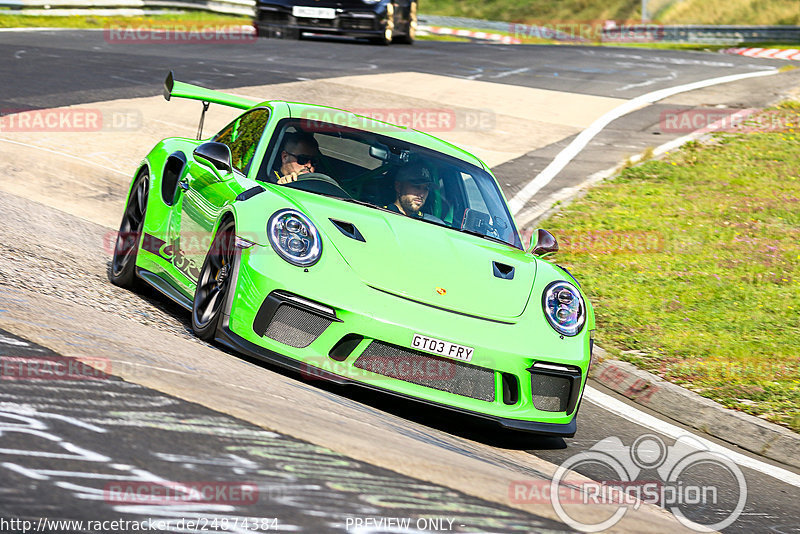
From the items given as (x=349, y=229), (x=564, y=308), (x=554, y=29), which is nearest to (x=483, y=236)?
(x=564, y=308)

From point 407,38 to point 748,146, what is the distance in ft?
40.8

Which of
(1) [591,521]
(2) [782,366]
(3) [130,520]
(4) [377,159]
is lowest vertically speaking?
(2) [782,366]

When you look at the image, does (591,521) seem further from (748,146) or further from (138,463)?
(748,146)

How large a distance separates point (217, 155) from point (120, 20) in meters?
22.7

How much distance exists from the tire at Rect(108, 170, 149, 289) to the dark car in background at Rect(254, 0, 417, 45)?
1652 centimetres

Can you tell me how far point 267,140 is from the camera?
6.49 metres

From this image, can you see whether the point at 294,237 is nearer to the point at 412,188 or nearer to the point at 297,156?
the point at 297,156

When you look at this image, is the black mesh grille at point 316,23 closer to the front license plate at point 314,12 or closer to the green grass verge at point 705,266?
the front license plate at point 314,12

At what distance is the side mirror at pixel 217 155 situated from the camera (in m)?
6.14

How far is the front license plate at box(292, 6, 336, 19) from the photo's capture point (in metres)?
23.3

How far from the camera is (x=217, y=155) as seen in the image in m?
6.18

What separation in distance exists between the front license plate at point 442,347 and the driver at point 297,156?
1.60m

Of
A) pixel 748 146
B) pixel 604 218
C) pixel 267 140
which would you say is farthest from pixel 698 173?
pixel 267 140

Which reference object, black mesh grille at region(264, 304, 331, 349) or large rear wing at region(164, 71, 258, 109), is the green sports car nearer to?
black mesh grille at region(264, 304, 331, 349)
